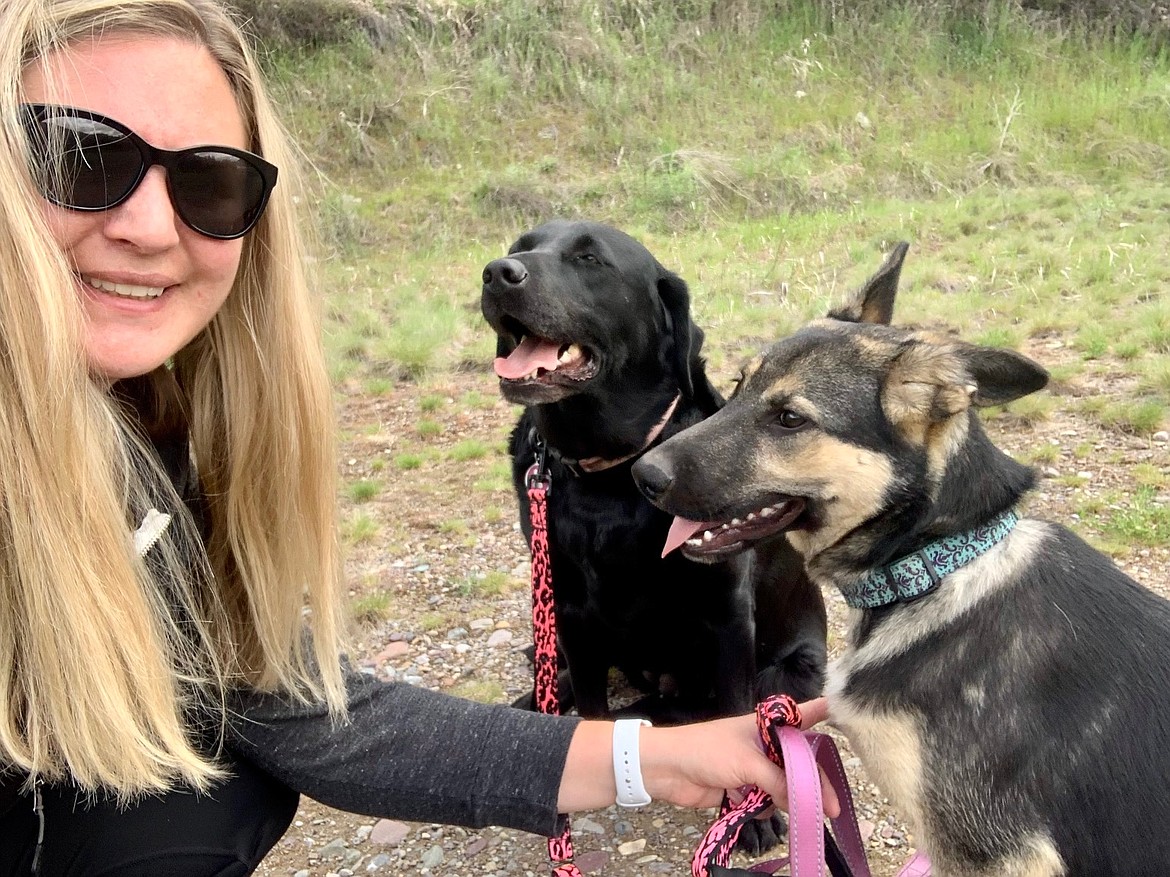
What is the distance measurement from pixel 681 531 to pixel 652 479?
0.18 m

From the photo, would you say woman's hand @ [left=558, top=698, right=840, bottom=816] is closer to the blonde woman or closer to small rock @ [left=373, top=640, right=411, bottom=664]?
the blonde woman

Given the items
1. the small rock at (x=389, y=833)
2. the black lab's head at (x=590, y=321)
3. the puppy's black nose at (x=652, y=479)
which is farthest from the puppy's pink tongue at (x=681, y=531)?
the small rock at (x=389, y=833)

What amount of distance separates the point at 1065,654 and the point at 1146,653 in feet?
0.54

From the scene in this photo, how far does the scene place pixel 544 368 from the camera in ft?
9.54

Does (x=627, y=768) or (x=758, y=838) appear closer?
(x=627, y=768)

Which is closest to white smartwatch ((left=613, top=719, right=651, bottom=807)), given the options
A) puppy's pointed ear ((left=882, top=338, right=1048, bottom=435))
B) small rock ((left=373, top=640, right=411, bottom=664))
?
puppy's pointed ear ((left=882, top=338, right=1048, bottom=435))

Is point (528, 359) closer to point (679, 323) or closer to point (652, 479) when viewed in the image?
point (679, 323)

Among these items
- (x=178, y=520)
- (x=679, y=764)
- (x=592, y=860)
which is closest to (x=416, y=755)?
(x=679, y=764)

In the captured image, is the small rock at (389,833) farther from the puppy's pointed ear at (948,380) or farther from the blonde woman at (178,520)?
the puppy's pointed ear at (948,380)

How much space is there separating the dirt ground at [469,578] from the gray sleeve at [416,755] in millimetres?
675

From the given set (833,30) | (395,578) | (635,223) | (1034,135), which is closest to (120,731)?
(395,578)

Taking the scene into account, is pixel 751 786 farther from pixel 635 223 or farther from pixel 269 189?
pixel 635 223

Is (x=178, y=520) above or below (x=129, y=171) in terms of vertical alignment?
below

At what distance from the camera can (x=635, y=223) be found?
10383 mm
